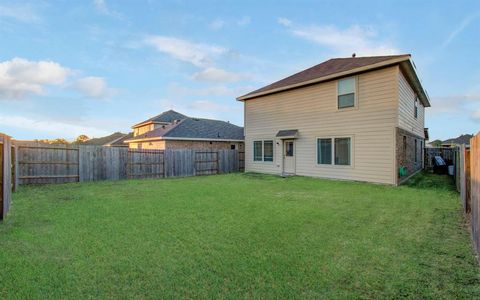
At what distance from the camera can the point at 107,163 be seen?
13312mm

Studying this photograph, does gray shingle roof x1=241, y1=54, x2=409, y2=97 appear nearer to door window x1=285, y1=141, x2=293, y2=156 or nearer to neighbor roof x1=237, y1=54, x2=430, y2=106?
neighbor roof x1=237, y1=54, x2=430, y2=106

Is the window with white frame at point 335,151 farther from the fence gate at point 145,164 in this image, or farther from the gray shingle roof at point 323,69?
the fence gate at point 145,164

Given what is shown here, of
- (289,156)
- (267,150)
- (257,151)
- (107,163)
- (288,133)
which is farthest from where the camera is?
(257,151)

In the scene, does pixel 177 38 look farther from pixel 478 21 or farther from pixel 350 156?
pixel 478 21

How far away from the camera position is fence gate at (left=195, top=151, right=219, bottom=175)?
660 inches

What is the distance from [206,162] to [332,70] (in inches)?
370

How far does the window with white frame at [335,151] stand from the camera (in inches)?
458

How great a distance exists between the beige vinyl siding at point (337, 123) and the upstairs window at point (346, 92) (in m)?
0.22

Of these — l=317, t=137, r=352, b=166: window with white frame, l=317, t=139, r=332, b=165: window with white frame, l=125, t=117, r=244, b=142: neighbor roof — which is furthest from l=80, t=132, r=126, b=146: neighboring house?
l=317, t=137, r=352, b=166: window with white frame

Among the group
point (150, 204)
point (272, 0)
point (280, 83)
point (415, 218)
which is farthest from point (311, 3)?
point (150, 204)

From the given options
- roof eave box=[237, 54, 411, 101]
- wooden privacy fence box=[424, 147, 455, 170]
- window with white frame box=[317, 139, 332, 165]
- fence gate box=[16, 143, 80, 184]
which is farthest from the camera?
wooden privacy fence box=[424, 147, 455, 170]

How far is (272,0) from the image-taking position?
11.4 m

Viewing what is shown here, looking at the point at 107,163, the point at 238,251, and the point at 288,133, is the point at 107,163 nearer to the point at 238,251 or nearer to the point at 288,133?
the point at 288,133

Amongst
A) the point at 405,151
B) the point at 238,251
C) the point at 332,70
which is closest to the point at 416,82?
the point at 405,151
